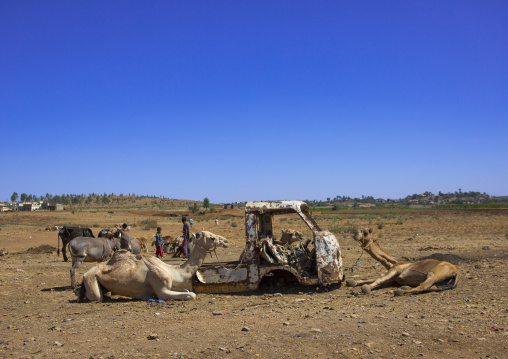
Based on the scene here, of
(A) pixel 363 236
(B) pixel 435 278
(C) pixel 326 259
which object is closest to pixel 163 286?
(C) pixel 326 259

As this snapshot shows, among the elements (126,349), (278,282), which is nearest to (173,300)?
(278,282)

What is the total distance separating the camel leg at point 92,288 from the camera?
9.73 meters

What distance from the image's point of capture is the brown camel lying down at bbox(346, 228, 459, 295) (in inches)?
368

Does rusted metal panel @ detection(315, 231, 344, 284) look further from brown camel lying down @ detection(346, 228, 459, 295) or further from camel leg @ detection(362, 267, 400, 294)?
camel leg @ detection(362, 267, 400, 294)

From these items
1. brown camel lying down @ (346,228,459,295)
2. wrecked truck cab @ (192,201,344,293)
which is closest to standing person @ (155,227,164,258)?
wrecked truck cab @ (192,201,344,293)

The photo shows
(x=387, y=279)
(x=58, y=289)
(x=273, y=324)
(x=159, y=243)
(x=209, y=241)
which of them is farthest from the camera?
(x=159, y=243)

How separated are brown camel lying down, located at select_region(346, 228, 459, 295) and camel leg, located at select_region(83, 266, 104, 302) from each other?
18.7ft

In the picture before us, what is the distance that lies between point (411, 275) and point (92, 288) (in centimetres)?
728

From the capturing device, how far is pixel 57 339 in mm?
7008

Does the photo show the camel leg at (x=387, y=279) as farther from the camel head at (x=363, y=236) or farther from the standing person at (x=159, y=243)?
the standing person at (x=159, y=243)

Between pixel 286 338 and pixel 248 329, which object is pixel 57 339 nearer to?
pixel 248 329

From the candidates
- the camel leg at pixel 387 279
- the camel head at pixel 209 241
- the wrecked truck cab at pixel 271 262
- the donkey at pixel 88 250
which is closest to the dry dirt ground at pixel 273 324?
the camel leg at pixel 387 279

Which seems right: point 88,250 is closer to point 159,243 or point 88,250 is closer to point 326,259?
point 159,243

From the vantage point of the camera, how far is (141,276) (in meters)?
9.66
